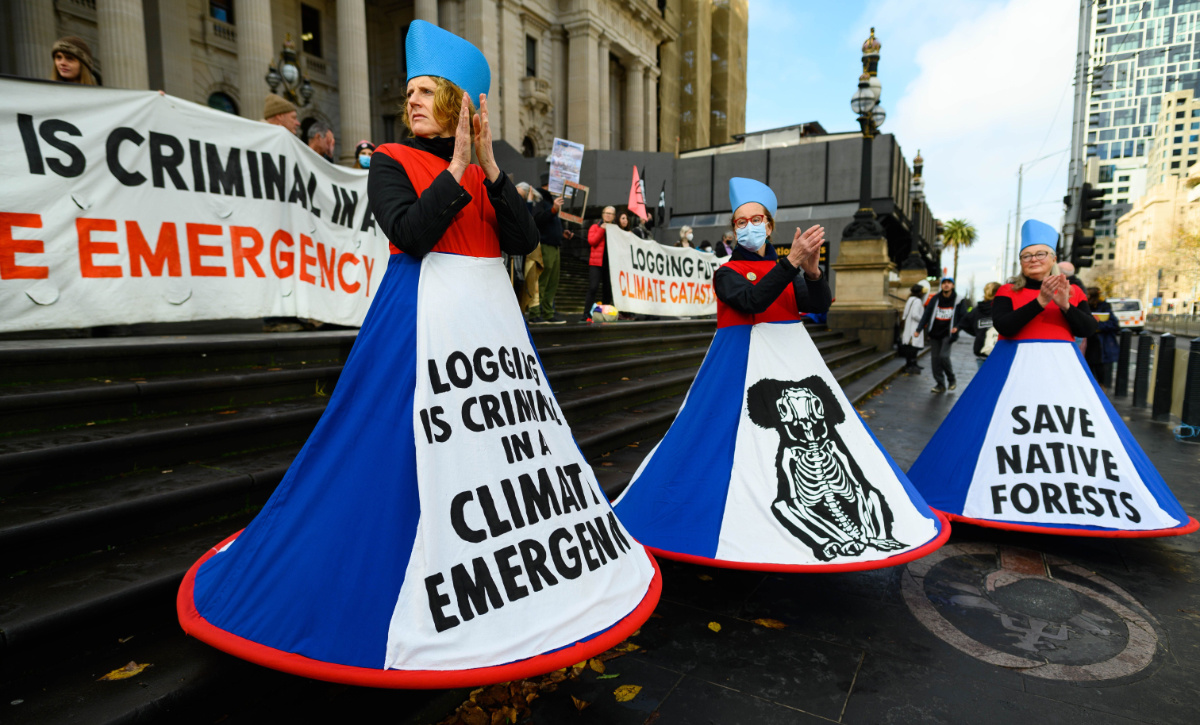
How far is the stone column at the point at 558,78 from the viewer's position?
37.4 m

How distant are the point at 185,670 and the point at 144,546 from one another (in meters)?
0.86

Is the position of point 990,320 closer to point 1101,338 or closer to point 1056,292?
point 1056,292

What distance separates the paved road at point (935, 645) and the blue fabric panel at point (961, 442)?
1.21ft

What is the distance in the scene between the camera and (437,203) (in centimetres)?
202

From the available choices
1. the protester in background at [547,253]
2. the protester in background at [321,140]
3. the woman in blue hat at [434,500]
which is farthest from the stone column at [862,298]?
the woman in blue hat at [434,500]

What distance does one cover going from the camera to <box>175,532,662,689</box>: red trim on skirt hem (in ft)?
5.73

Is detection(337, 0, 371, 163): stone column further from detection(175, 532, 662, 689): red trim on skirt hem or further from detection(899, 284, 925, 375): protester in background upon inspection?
detection(175, 532, 662, 689): red trim on skirt hem

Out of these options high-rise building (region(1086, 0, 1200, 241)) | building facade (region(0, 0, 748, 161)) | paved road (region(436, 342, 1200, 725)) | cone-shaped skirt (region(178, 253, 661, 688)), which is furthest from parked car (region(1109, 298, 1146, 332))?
cone-shaped skirt (region(178, 253, 661, 688))

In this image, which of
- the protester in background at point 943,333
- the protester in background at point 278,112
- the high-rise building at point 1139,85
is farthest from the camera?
the high-rise building at point 1139,85

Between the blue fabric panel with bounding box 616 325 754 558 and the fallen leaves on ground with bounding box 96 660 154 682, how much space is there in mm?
2050

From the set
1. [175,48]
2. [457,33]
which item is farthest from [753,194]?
[457,33]

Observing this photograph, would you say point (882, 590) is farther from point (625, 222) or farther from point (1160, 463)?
point (625, 222)

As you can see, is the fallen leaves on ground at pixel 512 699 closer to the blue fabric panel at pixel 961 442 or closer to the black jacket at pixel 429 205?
the black jacket at pixel 429 205

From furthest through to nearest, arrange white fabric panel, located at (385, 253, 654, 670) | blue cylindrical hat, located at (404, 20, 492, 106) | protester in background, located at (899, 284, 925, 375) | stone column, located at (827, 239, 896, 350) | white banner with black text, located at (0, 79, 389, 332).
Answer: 1. stone column, located at (827, 239, 896, 350)
2. protester in background, located at (899, 284, 925, 375)
3. white banner with black text, located at (0, 79, 389, 332)
4. blue cylindrical hat, located at (404, 20, 492, 106)
5. white fabric panel, located at (385, 253, 654, 670)
